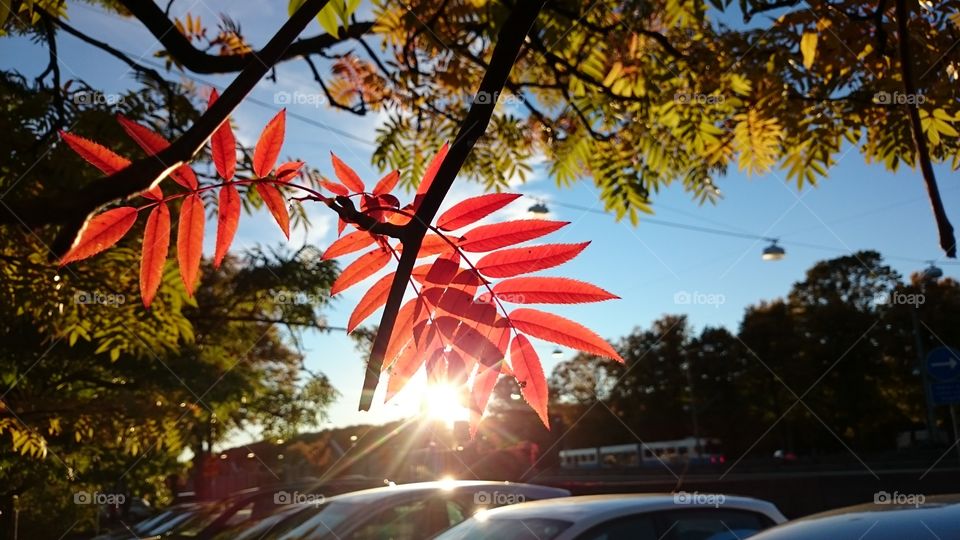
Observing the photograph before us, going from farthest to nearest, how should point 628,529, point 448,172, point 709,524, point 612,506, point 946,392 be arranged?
1. point 946,392
2. point 709,524
3. point 612,506
4. point 628,529
5. point 448,172

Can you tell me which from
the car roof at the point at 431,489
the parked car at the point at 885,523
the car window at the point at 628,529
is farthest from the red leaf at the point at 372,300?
the car roof at the point at 431,489

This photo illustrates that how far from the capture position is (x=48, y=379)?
862 centimetres

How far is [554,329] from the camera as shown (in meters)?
0.95

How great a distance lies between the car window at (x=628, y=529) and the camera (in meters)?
5.23

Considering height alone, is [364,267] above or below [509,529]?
above

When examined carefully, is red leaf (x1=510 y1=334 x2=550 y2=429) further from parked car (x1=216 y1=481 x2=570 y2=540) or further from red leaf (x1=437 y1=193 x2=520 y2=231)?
parked car (x1=216 y1=481 x2=570 y2=540)

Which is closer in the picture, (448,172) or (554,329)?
(448,172)

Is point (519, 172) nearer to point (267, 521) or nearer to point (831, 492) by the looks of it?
point (267, 521)

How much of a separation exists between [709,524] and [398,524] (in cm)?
267

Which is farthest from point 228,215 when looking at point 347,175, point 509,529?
point 509,529

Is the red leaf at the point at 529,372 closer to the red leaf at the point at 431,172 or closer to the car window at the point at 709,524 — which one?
the red leaf at the point at 431,172

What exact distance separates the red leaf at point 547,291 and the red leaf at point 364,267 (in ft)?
0.48

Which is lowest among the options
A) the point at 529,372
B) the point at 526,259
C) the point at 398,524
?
the point at 398,524

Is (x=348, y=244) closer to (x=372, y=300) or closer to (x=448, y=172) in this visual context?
(x=372, y=300)
